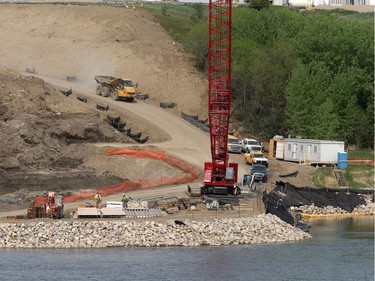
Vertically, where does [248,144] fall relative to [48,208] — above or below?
below

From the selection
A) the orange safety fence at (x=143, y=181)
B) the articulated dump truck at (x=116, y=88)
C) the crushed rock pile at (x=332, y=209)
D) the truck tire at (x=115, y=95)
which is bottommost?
the crushed rock pile at (x=332, y=209)

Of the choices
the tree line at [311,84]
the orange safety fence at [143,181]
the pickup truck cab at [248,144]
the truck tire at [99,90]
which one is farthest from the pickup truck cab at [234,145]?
the truck tire at [99,90]

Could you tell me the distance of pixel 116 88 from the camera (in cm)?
12000

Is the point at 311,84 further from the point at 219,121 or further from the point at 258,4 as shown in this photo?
the point at 258,4

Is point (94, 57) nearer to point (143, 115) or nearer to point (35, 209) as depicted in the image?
point (143, 115)

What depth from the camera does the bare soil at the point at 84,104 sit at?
95.6 m

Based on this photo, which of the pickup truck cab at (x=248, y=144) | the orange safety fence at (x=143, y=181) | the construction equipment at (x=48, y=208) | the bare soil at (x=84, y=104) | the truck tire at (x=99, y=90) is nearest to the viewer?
the construction equipment at (x=48, y=208)

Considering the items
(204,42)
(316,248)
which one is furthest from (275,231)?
(204,42)

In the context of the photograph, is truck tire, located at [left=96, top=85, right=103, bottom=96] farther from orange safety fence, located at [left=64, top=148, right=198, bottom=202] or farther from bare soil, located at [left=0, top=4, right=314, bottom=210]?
orange safety fence, located at [left=64, top=148, right=198, bottom=202]

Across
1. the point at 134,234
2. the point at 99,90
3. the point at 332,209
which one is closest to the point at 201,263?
the point at 134,234

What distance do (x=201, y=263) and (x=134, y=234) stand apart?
682 cm

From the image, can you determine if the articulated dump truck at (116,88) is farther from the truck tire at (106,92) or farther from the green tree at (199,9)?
the green tree at (199,9)

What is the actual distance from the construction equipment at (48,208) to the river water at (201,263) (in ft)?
20.8

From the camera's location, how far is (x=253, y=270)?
65688 millimetres
